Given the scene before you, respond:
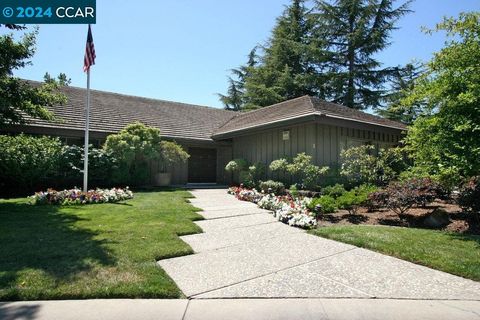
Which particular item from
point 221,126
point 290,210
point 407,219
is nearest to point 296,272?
point 290,210

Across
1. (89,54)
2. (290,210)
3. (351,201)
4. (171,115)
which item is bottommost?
(290,210)

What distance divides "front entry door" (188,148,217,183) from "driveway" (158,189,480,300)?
11.7 m

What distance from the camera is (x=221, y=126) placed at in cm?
2000

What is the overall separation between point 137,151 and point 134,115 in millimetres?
4590

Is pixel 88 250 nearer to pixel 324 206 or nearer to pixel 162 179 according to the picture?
pixel 324 206

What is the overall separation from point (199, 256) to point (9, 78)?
773 centimetres

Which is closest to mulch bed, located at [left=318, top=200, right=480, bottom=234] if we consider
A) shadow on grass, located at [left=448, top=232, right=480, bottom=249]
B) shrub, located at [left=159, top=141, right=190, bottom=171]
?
shadow on grass, located at [left=448, top=232, right=480, bottom=249]

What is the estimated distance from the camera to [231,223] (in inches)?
295

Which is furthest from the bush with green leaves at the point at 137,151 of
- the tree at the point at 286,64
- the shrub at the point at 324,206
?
the tree at the point at 286,64

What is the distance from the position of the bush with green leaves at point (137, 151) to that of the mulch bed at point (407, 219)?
8.44 metres

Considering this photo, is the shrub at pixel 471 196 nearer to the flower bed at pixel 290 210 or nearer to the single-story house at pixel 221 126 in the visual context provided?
the flower bed at pixel 290 210

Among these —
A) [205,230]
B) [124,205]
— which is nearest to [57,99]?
[124,205]

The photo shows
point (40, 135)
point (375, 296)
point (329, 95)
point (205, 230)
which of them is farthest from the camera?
point (329, 95)

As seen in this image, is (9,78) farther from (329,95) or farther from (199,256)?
(329,95)
